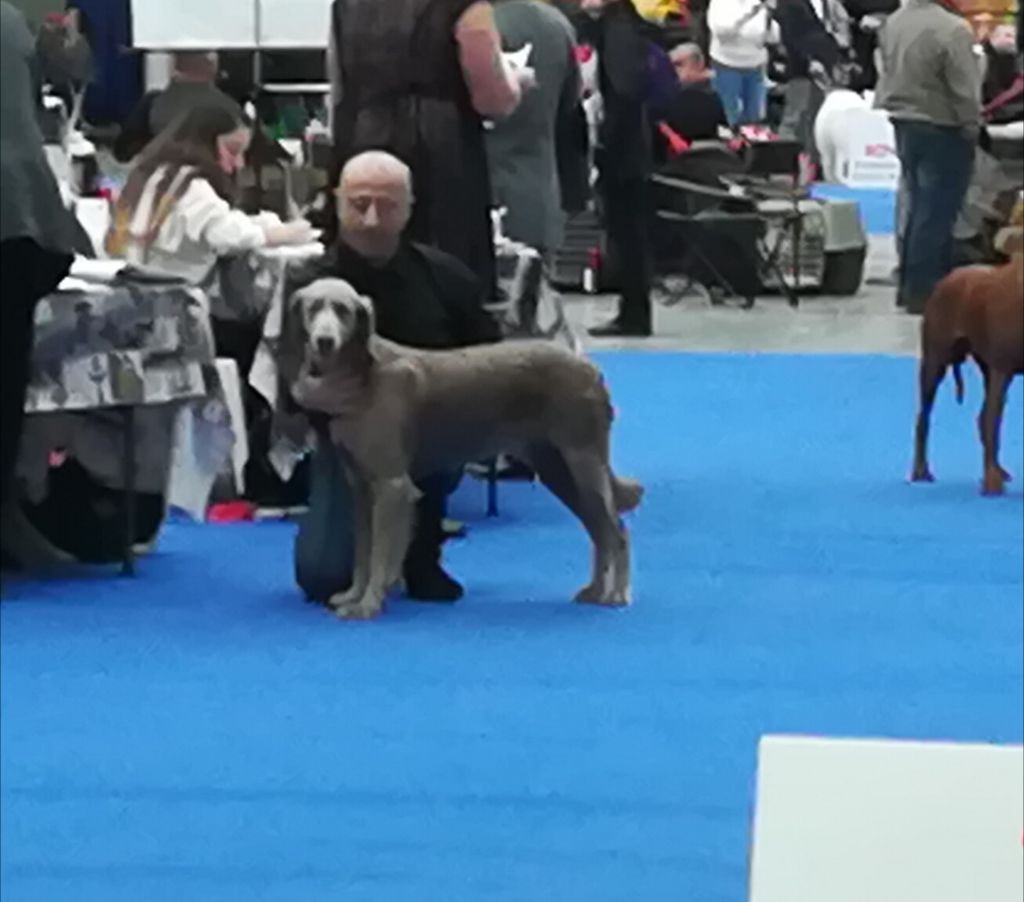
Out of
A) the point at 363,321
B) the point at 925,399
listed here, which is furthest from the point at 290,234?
the point at 925,399

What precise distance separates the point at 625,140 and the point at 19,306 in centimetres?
540

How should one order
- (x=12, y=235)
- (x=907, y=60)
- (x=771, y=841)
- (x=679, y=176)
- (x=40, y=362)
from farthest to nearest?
(x=679, y=176)
(x=907, y=60)
(x=40, y=362)
(x=12, y=235)
(x=771, y=841)

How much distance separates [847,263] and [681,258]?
835mm

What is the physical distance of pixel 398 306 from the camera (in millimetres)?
6020

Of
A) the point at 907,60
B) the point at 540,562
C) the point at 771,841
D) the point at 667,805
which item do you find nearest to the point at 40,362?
the point at 540,562

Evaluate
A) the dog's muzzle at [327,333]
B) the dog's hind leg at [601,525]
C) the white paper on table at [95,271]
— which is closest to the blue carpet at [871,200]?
the white paper on table at [95,271]

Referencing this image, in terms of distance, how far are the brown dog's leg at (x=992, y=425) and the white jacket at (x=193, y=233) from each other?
2.19 m

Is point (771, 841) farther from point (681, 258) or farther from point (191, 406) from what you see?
point (681, 258)

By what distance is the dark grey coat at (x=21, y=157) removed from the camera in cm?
575

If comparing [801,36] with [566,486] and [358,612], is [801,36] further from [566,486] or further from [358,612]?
[358,612]

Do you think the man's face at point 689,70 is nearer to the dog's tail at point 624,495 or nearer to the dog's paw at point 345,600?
the dog's tail at point 624,495

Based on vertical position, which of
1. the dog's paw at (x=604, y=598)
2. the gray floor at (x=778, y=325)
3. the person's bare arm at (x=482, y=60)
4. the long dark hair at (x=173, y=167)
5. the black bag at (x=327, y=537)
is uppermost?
the person's bare arm at (x=482, y=60)

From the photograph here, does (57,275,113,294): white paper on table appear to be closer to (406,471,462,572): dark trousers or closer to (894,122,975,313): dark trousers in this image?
(406,471,462,572): dark trousers

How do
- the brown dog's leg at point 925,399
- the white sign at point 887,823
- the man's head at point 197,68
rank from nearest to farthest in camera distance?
1. the white sign at point 887,823
2. the brown dog's leg at point 925,399
3. the man's head at point 197,68
